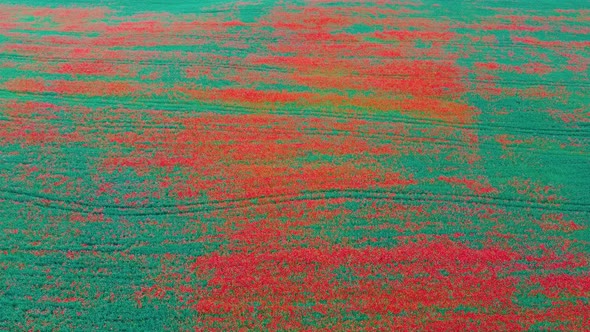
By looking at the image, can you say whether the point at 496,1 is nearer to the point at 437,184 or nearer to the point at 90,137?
the point at 437,184

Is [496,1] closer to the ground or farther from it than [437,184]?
farther from it

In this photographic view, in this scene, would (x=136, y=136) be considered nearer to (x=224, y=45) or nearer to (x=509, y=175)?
(x=224, y=45)

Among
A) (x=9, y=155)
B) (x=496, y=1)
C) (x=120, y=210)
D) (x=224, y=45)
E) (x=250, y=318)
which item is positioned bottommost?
(x=250, y=318)

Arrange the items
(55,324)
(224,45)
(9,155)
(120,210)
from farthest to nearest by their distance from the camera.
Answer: (224,45) → (9,155) → (120,210) → (55,324)

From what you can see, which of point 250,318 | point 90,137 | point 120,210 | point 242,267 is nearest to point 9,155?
point 90,137

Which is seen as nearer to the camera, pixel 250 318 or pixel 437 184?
pixel 250 318

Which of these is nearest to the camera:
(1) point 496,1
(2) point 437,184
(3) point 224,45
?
(2) point 437,184
